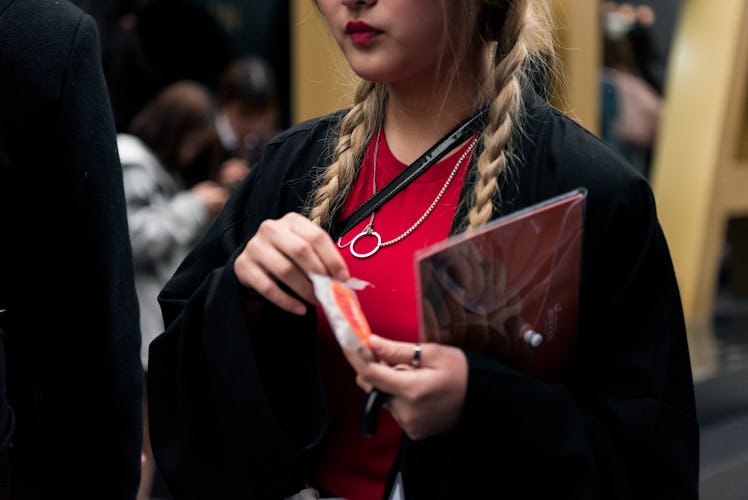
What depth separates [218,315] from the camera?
165 cm

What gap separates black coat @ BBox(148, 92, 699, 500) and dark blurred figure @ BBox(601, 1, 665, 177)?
4.83m

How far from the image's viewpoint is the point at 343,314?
142cm

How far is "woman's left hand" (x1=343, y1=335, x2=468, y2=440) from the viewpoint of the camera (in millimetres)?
1432

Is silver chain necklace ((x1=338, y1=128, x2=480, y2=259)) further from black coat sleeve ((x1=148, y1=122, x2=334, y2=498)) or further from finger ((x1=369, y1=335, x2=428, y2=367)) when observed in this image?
finger ((x1=369, y1=335, x2=428, y2=367))

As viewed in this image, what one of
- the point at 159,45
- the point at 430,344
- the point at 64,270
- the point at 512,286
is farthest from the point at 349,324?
the point at 159,45

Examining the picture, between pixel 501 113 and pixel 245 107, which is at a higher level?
pixel 501 113

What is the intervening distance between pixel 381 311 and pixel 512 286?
0.83 ft

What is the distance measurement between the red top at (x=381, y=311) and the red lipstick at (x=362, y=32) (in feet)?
0.72

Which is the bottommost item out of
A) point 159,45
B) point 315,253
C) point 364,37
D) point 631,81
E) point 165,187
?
point 631,81

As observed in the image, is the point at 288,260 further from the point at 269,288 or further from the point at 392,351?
the point at 392,351

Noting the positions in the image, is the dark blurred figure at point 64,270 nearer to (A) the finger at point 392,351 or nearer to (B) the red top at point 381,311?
(B) the red top at point 381,311

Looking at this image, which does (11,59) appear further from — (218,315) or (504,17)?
(504,17)

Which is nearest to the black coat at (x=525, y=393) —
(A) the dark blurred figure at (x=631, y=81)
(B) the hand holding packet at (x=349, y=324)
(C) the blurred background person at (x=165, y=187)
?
(B) the hand holding packet at (x=349, y=324)

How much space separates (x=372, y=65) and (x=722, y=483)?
390cm
